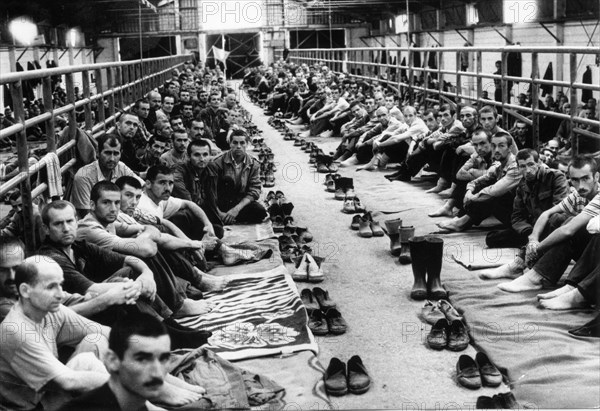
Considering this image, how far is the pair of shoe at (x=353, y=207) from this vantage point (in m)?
8.62

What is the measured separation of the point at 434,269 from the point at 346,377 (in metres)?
1.62

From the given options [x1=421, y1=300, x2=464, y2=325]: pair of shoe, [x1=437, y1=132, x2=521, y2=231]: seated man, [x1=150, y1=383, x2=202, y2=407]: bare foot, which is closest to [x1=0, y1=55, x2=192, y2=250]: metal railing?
[x1=150, y1=383, x2=202, y2=407]: bare foot

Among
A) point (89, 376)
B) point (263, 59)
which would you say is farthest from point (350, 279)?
point (263, 59)

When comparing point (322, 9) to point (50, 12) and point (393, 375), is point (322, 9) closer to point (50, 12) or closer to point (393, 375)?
point (50, 12)

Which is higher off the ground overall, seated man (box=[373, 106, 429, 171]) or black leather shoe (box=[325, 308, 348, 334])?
seated man (box=[373, 106, 429, 171])

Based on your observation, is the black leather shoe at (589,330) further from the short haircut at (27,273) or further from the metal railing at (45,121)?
the metal railing at (45,121)

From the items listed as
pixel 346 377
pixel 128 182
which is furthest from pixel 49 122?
pixel 346 377

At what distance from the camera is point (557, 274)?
536 centimetres

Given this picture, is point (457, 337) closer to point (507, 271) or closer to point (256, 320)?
point (256, 320)

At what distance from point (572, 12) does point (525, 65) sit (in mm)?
3004

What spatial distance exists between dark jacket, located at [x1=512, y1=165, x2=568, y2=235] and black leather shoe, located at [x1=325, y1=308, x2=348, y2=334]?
6.84 ft

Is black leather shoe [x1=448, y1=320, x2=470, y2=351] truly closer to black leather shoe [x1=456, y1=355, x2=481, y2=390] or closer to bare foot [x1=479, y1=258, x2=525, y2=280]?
black leather shoe [x1=456, y1=355, x2=481, y2=390]

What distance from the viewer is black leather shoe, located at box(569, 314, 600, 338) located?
4508 mm

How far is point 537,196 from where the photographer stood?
20.7ft
